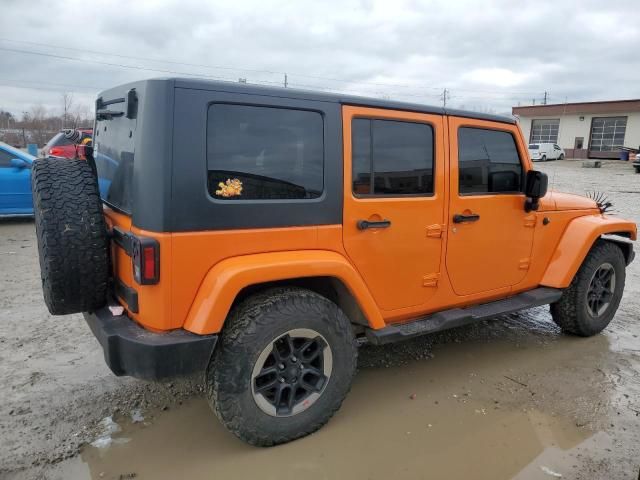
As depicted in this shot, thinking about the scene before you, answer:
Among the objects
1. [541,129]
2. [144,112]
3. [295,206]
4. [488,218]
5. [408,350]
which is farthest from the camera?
[541,129]

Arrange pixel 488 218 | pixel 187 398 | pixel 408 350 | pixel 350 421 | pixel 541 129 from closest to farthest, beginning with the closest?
1. pixel 350 421
2. pixel 187 398
3. pixel 488 218
4. pixel 408 350
5. pixel 541 129

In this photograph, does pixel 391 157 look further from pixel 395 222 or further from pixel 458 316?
pixel 458 316

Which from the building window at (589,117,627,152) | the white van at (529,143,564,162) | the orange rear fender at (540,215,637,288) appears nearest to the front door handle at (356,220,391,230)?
the orange rear fender at (540,215,637,288)

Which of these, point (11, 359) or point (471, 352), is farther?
point (471, 352)

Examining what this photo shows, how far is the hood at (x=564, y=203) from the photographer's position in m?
4.04

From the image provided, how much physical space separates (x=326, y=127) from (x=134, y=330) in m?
1.54

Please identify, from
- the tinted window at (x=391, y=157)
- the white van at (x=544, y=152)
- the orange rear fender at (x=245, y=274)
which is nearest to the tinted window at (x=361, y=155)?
the tinted window at (x=391, y=157)

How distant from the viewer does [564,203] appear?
4.20 metres

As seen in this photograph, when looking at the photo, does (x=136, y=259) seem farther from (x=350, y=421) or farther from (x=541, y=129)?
(x=541, y=129)

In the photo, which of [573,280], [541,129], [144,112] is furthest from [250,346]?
[541,129]

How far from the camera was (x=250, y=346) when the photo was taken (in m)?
2.57

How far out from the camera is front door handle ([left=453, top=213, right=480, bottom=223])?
3400mm

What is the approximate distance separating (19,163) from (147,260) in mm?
7807

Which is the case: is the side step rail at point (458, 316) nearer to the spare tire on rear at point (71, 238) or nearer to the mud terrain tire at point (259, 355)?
the mud terrain tire at point (259, 355)
